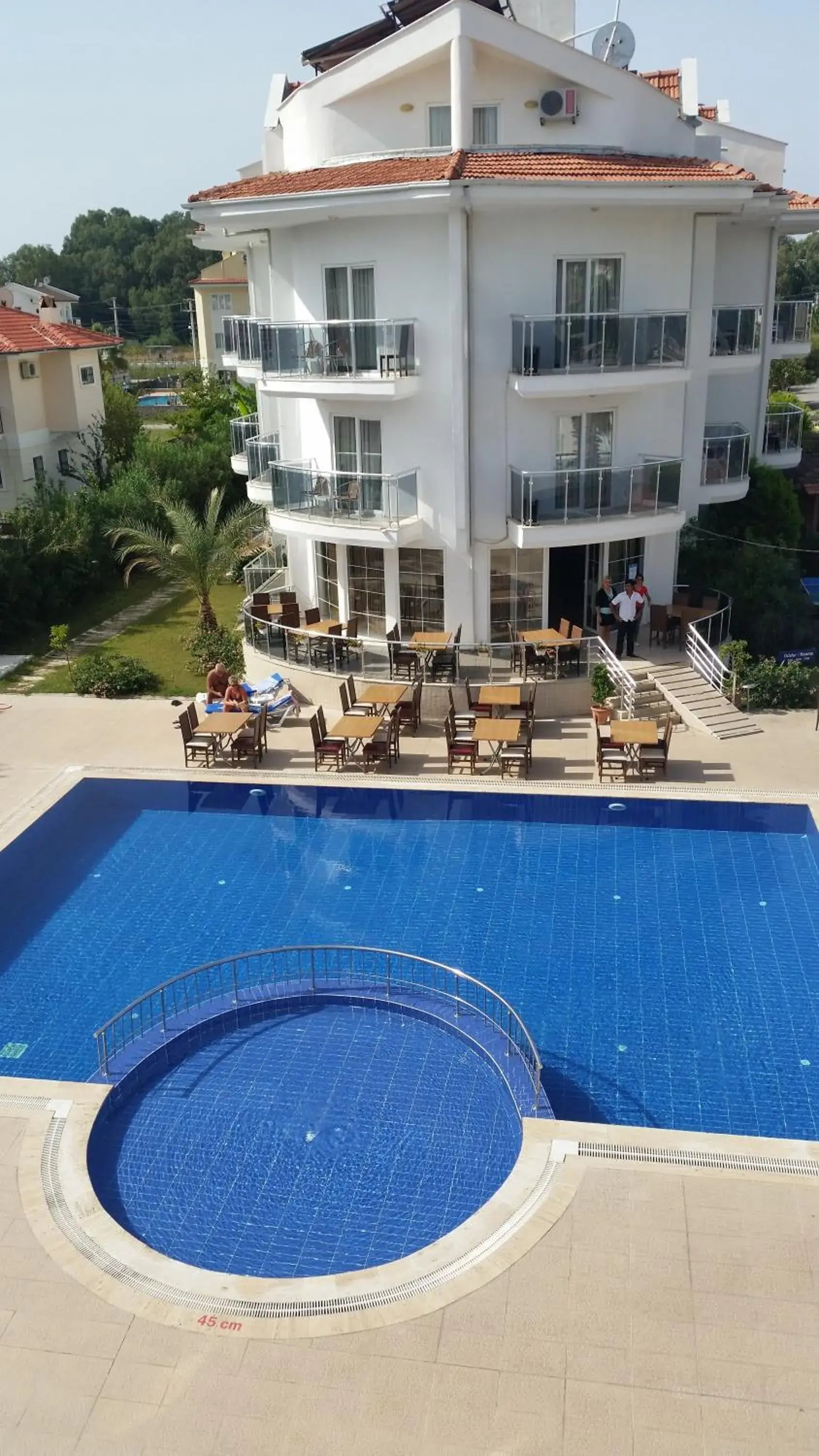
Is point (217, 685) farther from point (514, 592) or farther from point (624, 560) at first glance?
point (624, 560)

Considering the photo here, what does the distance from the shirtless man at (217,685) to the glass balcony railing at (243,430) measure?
9.60 metres

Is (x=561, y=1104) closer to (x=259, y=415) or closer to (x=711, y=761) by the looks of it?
(x=711, y=761)

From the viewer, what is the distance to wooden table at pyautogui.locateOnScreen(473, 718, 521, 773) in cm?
2019

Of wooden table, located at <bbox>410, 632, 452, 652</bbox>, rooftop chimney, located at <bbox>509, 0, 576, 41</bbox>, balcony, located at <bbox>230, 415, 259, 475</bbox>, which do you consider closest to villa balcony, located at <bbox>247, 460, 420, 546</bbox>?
wooden table, located at <bbox>410, 632, 452, 652</bbox>

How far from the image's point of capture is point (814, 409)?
6047 cm

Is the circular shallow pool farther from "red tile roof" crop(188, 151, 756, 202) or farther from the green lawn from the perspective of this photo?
"red tile roof" crop(188, 151, 756, 202)

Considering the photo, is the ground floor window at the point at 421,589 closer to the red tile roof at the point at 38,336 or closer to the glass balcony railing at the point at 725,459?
the glass balcony railing at the point at 725,459

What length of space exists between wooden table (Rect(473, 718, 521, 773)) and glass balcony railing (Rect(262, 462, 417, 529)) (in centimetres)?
479

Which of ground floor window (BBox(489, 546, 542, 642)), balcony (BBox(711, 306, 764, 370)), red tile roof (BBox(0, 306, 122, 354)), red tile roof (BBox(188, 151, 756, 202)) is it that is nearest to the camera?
red tile roof (BBox(188, 151, 756, 202))

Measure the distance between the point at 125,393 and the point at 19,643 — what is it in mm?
19370

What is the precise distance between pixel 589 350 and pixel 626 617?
5.20m

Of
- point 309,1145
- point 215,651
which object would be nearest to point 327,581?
point 215,651

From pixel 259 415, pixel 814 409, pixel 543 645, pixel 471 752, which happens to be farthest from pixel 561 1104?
pixel 814 409

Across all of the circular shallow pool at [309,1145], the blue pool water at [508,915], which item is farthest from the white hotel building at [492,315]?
the circular shallow pool at [309,1145]
